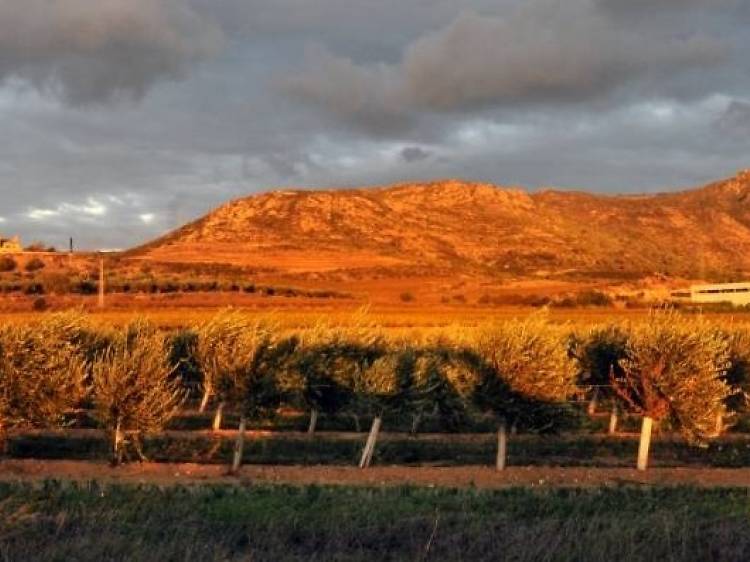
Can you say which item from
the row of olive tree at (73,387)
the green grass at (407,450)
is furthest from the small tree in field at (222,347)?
the green grass at (407,450)

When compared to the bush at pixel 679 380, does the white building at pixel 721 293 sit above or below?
above

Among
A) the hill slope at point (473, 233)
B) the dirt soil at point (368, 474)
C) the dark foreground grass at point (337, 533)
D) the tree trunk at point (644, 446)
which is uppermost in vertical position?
the hill slope at point (473, 233)

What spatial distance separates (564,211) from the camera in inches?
7397

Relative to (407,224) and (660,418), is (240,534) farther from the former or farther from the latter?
(407,224)

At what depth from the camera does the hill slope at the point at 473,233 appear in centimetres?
13912

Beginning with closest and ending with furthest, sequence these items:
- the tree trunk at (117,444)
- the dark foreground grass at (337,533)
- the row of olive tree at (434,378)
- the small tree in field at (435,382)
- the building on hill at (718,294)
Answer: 1. the dark foreground grass at (337,533)
2. the tree trunk at (117,444)
3. the row of olive tree at (434,378)
4. the small tree in field at (435,382)
5. the building on hill at (718,294)

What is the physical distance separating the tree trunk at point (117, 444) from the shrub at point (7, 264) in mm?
90571

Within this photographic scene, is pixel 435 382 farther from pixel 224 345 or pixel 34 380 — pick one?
pixel 34 380

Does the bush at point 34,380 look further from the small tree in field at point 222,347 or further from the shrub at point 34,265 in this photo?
the shrub at point 34,265

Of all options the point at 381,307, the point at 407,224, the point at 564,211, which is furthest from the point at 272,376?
the point at 564,211

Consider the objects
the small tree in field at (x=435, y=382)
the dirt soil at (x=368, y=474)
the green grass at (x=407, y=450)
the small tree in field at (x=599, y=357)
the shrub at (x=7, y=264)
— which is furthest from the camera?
the shrub at (x=7, y=264)

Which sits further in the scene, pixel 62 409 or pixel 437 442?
pixel 437 442

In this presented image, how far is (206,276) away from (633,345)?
3518 inches

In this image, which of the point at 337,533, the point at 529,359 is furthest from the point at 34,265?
the point at 337,533
